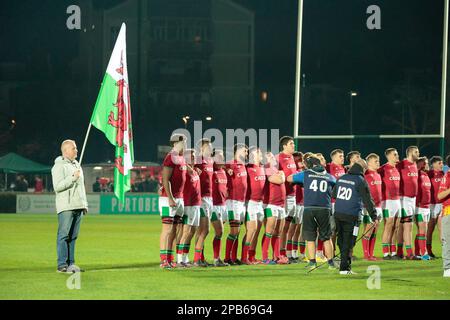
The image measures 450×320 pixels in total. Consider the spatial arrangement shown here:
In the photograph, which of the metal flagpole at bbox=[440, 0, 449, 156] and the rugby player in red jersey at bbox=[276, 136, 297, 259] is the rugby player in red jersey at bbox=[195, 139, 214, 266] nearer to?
the rugby player in red jersey at bbox=[276, 136, 297, 259]

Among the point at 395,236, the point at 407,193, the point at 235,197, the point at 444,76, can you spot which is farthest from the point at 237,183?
the point at 444,76

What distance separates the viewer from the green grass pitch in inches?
513

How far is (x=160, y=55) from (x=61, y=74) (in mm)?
9195

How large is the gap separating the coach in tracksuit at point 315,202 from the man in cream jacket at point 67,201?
3.82 metres

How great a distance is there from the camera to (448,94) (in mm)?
69688

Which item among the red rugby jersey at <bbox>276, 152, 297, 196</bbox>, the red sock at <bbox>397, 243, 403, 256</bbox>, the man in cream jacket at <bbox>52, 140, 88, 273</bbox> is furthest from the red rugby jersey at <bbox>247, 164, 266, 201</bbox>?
the man in cream jacket at <bbox>52, 140, 88, 273</bbox>

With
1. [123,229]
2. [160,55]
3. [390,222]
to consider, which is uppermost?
[160,55]

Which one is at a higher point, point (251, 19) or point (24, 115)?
point (251, 19)

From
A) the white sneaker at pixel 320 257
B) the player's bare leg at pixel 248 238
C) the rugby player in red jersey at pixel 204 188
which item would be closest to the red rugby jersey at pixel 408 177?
the white sneaker at pixel 320 257

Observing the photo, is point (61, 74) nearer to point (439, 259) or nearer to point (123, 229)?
point (123, 229)

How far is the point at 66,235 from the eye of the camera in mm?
16094

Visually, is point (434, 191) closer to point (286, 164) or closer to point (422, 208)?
point (422, 208)

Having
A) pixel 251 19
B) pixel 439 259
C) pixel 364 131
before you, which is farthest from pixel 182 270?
pixel 251 19

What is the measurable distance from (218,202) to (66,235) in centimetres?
333
